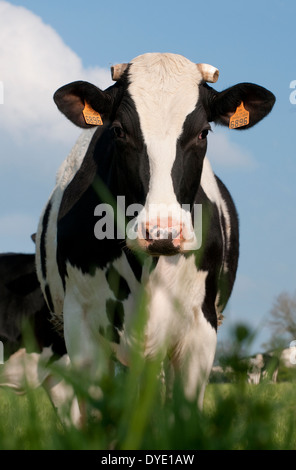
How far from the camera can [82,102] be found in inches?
216

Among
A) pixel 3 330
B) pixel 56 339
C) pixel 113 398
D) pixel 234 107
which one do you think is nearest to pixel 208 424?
pixel 113 398

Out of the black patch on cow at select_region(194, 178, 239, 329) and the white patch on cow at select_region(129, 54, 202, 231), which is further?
the black patch on cow at select_region(194, 178, 239, 329)

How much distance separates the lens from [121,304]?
17.8ft

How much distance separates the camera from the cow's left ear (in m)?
5.49

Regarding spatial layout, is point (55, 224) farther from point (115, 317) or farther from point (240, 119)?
point (240, 119)

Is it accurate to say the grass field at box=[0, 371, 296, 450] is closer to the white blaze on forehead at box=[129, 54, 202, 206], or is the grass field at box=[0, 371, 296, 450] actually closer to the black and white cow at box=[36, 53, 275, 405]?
the white blaze on forehead at box=[129, 54, 202, 206]

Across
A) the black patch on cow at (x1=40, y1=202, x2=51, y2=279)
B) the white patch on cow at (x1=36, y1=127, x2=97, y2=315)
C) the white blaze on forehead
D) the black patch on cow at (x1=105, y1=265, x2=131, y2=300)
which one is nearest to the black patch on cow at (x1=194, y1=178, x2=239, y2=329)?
the black patch on cow at (x1=105, y1=265, x2=131, y2=300)

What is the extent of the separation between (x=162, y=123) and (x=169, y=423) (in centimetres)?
342

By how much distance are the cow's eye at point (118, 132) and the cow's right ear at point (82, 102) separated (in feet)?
1.22

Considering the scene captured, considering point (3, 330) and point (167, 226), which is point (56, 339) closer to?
point (3, 330)

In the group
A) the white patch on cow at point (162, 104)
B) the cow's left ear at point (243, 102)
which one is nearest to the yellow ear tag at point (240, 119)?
the cow's left ear at point (243, 102)

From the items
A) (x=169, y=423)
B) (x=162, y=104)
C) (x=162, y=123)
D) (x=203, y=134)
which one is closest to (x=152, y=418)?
(x=169, y=423)

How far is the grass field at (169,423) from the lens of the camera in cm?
159

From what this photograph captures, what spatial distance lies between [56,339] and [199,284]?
4779mm
